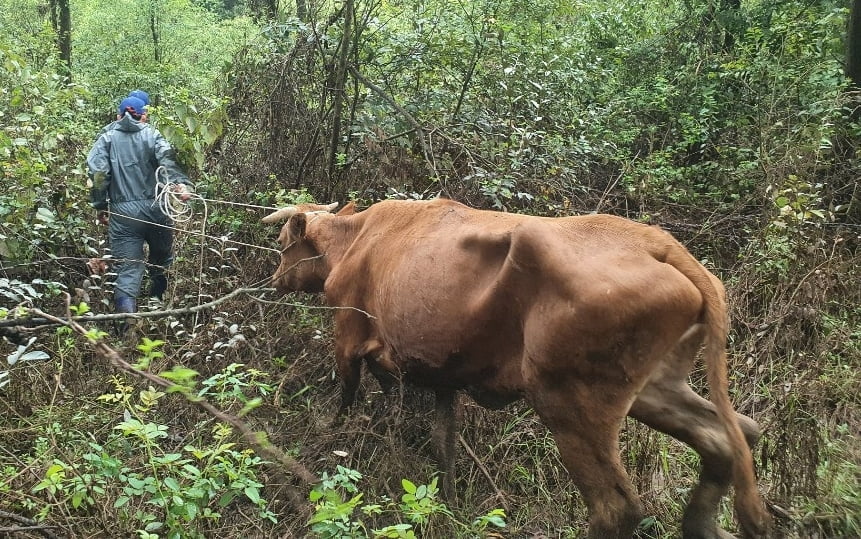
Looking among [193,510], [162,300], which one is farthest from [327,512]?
[162,300]

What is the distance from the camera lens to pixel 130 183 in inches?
265

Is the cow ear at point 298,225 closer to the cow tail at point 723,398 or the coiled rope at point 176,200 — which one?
the coiled rope at point 176,200

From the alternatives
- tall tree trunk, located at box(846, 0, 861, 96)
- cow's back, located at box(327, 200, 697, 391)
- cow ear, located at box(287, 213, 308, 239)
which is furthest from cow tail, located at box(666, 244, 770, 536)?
tall tree trunk, located at box(846, 0, 861, 96)

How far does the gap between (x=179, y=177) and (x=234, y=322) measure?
5.50 feet

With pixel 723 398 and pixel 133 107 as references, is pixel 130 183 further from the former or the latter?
pixel 723 398

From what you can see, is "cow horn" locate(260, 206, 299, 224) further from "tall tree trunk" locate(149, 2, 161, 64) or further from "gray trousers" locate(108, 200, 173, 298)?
"tall tree trunk" locate(149, 2, 161, 64)

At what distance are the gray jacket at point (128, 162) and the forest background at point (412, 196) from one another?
236 millimetres

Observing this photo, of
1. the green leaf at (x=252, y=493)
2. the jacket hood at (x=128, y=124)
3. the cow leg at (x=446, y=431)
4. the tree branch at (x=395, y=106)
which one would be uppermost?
the tree branch at (x=395, y=106)

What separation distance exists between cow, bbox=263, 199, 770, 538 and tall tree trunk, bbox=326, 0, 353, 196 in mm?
3005

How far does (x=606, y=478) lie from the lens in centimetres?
338

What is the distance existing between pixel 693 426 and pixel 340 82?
16.5 ft

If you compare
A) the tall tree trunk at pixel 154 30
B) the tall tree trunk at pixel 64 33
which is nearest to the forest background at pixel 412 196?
the tall tree trunk at pixel 64 33

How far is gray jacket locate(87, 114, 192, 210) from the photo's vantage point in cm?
668

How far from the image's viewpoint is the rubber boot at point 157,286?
698 centimetres
